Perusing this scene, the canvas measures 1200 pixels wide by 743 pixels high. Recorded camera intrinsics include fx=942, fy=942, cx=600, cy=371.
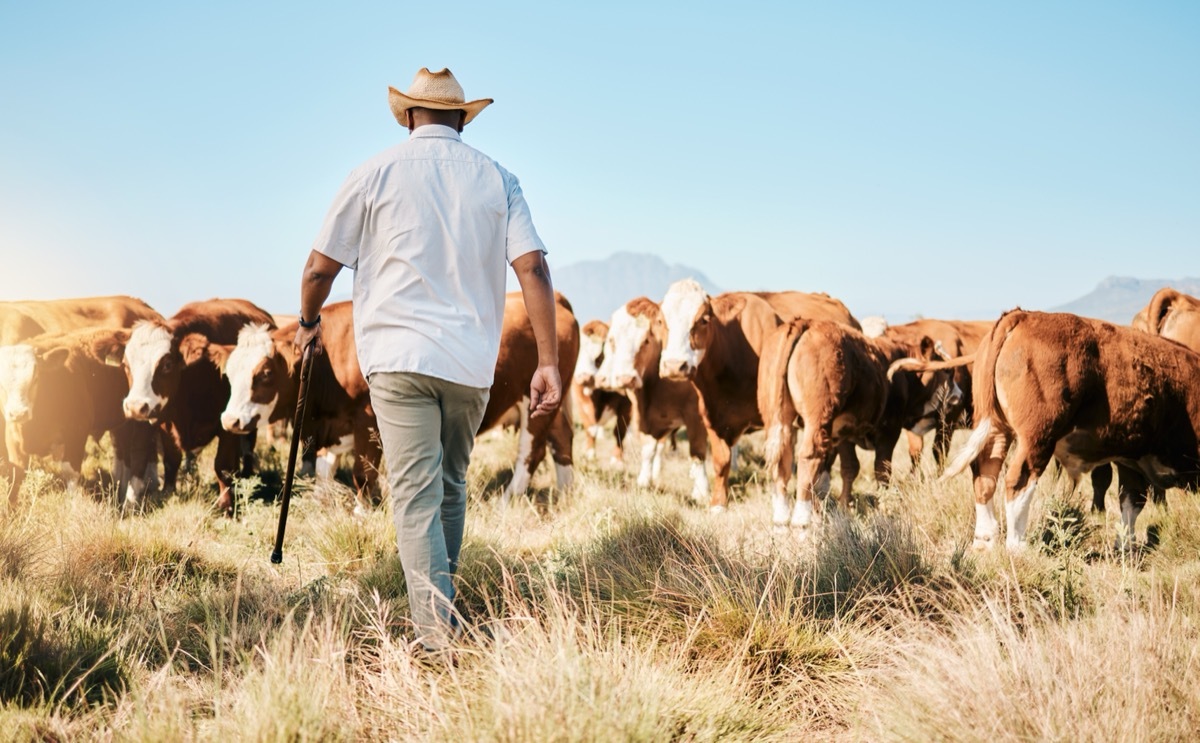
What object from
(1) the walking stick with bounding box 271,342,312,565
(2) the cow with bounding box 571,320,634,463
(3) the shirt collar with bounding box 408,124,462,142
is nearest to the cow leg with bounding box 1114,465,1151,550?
(3) the shirt collar with bounding box 408,124,462,142

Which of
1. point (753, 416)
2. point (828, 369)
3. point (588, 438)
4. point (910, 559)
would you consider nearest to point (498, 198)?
point (910, 559)

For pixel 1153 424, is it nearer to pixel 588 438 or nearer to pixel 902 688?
pixel 902 688

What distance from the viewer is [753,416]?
30.5ft

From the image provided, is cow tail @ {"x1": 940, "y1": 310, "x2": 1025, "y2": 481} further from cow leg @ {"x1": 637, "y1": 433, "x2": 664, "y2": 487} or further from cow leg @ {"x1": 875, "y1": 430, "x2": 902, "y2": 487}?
cow leg @ {"x1": 637, "y1": 433, "x2": 664, "y2": 487}

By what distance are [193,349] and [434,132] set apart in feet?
19.5

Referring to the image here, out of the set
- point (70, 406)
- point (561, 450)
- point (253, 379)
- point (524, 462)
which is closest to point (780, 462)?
point (524, 462)

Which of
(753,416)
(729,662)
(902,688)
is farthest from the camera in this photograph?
(753,416)

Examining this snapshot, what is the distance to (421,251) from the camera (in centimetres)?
399

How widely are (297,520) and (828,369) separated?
14.1 ft

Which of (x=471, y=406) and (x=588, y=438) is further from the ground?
(x=471, y=406)

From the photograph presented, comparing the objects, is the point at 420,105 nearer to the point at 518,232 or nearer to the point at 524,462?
the point at 518,232

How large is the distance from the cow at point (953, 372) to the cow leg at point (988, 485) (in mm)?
1449

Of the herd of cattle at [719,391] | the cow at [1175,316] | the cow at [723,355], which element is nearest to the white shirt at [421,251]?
the herd of cattle at [719,391]

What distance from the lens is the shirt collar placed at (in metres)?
4.16
